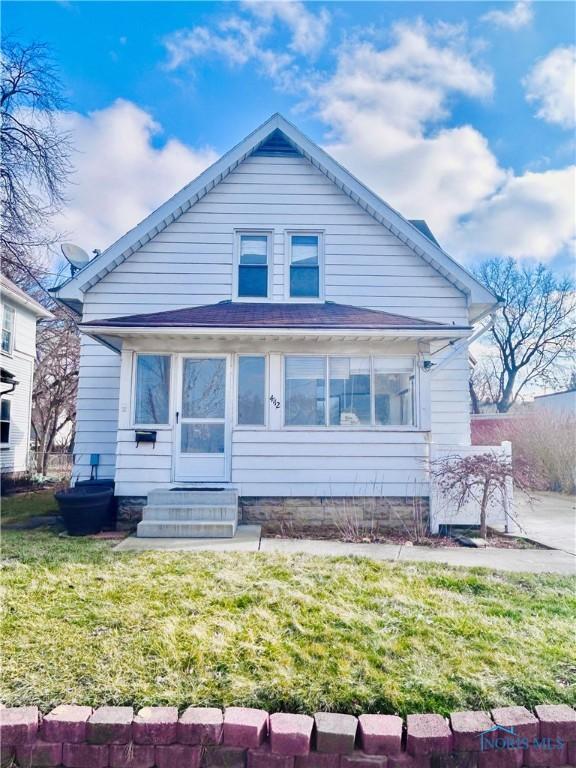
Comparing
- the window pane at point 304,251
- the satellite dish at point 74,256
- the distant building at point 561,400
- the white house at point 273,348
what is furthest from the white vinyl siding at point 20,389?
the distant building at point 561,400

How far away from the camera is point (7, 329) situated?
15797 mm

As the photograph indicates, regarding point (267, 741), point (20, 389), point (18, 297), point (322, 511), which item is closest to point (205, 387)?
point (322, 511)

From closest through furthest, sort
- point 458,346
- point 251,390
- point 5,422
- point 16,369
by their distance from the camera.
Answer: point 251,390
point 458,346
point 5,422
point 16,369

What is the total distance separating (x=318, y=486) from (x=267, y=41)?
28.3 ft

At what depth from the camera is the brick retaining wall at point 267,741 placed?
210 centimetres

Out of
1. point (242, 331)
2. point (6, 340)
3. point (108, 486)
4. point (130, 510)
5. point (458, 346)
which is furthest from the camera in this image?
point (6, 340)

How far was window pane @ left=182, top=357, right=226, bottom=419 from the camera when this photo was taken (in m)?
7.63

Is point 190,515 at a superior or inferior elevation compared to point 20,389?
inferior

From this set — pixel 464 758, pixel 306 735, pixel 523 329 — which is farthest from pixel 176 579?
pixel 523 329

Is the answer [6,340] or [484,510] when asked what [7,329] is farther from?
[484,510]

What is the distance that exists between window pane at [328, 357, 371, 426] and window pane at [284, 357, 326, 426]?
7.6 inches

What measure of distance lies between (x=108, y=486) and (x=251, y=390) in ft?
10.1

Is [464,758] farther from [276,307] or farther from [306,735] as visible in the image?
[276,307]

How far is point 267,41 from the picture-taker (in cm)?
863
